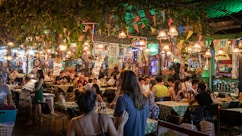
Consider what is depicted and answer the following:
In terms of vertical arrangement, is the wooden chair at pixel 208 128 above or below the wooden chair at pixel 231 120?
above

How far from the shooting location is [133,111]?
383 centimetres

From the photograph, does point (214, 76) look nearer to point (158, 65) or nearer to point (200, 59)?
point (200, 59)

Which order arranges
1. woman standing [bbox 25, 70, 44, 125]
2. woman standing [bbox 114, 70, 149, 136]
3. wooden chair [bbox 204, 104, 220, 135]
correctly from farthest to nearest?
woman standing [bbox 25, 70, 44, 125], wooden chair [bbox 204, 104, 220, 135], woman standing [bbox 114, 70, 149, 136]

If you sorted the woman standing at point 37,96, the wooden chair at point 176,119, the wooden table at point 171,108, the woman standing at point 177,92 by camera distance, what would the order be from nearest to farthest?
the wooden chair at point 176,119, the wooden table at point 171,108, the woman standing at point 37,96, the woman standing at point 177,92

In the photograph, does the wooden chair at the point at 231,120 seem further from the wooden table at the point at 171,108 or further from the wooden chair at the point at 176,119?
the wooden chair at the point at 176,119

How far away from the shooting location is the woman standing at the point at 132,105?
12.4 ft

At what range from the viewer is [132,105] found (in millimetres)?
3822

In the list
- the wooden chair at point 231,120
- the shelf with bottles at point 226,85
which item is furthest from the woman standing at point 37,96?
the shelf with bottles at point 226,85

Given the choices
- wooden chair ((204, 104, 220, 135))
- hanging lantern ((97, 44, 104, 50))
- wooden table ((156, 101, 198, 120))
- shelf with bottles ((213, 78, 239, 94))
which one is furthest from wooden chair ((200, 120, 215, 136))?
hanging lantern ((97, 44, 104, 50))

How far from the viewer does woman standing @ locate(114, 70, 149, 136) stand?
3.78 meters

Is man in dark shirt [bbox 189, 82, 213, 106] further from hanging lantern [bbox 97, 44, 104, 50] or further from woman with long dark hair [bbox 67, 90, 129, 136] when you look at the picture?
hanging lantern [bbox 97, 44, 104, 50]

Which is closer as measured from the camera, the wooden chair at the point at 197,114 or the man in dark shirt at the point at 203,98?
the wooden chair at the point at 197,114

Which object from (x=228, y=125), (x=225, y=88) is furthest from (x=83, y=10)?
(x=225, y=88)

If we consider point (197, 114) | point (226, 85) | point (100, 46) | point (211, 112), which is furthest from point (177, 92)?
point (100, 46)
